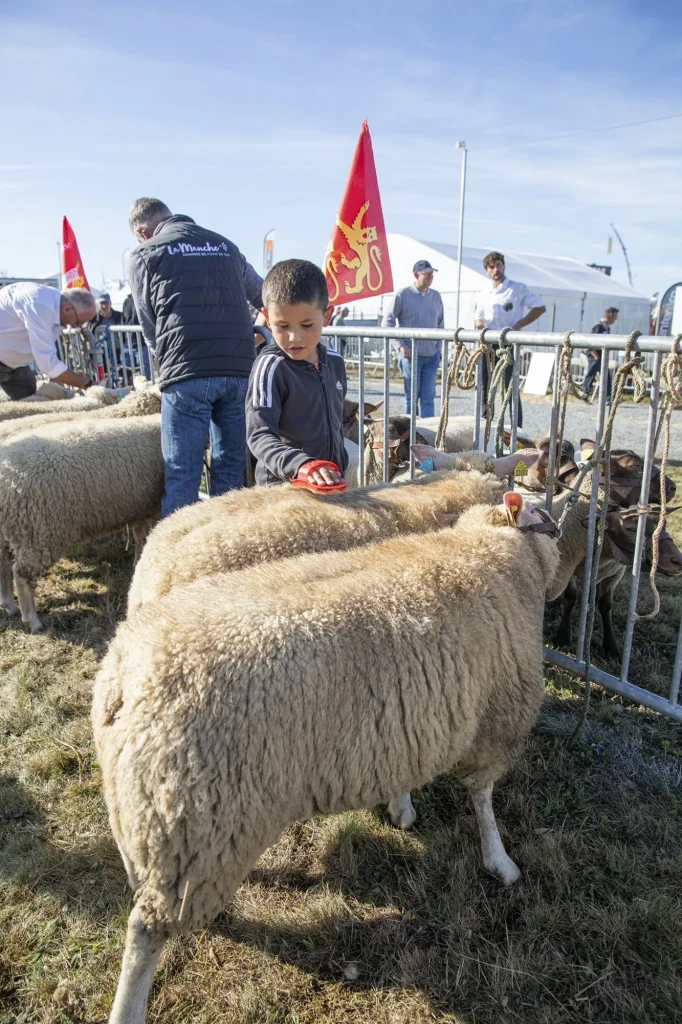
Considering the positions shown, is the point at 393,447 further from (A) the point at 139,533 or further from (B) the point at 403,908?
(B) the point at 403,908

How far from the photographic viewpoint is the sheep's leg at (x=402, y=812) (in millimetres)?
A: 2297

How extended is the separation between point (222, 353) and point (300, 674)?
2.37 m

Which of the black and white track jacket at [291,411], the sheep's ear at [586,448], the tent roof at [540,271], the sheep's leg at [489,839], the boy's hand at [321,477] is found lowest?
the sheep's leg at [489,839]

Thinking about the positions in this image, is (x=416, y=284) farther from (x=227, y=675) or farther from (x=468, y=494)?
(x=227, y=675)

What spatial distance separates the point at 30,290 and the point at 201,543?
3993 millimetres

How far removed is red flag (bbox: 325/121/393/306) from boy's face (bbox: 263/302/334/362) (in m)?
2.98

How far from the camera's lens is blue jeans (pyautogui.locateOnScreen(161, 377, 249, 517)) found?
11.3ft

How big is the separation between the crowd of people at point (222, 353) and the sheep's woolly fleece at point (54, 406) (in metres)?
0.47

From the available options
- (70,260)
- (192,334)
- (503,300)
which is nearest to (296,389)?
(192,334)

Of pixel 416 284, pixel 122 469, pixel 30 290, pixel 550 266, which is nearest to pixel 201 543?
pixel 122 469

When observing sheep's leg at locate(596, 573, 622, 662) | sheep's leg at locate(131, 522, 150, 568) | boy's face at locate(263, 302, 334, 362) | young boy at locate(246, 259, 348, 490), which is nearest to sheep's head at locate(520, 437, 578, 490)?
sheep's leg at locate(596, 573, 622, 662)

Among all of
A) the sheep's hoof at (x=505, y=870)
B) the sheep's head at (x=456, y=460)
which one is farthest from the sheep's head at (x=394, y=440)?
the sheep's hoof at (x=505, y=870)

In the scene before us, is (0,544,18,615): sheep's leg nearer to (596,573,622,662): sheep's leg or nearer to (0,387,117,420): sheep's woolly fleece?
(0,387,117,420): sheep's woolly fleece

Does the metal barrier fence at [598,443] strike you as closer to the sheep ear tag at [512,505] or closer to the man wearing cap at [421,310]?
the sheep ear tag at [512,505]
